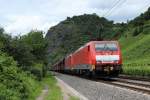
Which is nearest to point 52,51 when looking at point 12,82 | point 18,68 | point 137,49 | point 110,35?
point 110,35

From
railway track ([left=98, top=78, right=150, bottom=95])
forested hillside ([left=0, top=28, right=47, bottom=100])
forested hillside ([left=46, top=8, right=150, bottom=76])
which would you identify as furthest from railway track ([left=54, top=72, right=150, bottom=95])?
forested hillside ([left=46, top=8, right=150, bottom=76])

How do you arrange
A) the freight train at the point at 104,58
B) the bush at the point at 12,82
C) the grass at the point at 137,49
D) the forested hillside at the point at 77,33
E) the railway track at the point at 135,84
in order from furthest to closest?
the forested hillside at the point at 77,33
the grass at the point at 137,49
the freight train at the point at 104,58
the railway track at the point at 135,84
the bush at the point at 12,82

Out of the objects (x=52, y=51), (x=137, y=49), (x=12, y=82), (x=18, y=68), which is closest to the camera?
(x=12, y=82)

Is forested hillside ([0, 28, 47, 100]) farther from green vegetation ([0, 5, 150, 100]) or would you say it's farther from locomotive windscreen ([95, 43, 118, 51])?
locomotive windscreen ([95, 43, 118, 51])

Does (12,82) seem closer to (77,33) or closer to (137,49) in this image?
(137,49)

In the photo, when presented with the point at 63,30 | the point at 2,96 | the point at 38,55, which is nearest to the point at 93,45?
the point at 38,55

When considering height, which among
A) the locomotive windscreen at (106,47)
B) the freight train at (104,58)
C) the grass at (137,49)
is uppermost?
the grass at (137,49)

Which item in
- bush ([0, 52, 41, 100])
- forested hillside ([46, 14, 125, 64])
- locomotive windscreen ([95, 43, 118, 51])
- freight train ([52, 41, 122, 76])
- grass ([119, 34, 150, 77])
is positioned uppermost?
forested hillside ([46, 14, 125, 64])

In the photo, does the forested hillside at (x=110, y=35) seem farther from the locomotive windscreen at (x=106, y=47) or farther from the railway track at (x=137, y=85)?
the railway track at (x=137, y=85)

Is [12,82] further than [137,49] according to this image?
No

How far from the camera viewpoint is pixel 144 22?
393 ft

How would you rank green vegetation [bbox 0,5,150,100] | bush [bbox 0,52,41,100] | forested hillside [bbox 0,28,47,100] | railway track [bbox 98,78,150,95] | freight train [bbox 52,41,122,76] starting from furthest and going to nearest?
freight train [bbox 52,41,122,76], railway track [bbox 98,78,150,95], green vegetation [bbox 0,5,150,100], forested hillside [bbox 0,28,47,100], bush [bbox 0,52,41,100]

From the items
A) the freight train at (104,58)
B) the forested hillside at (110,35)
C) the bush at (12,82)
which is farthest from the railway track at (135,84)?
the forested hillside at (110,35)

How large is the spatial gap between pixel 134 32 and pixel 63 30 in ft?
202
